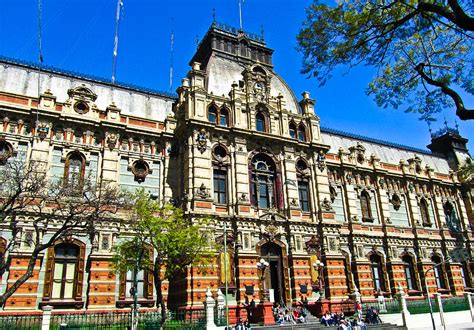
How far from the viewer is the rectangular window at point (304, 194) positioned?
34906 mm

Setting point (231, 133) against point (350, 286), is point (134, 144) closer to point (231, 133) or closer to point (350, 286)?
point (231, 133)

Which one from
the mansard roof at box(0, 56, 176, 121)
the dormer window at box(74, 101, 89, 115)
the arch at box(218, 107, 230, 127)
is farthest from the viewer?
the arch at box(218, 107, 230, 127)

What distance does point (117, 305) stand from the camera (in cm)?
2681

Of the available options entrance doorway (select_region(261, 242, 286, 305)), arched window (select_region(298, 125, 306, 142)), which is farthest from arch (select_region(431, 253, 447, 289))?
entrance doorway (select_region(261, 242, 286, 305))

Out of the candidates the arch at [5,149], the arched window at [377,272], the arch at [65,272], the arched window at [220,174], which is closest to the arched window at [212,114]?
the arched window at [220,174]

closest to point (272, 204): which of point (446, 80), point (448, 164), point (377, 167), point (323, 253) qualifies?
point (323, 253)

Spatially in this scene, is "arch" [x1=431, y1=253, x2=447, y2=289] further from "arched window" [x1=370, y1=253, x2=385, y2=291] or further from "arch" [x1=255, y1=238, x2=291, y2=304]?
"arch" [x1=255, y1=238, x2=291, y2=304]

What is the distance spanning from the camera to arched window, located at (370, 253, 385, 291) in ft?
126

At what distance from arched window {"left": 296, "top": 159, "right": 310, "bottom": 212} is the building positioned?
0.12 m

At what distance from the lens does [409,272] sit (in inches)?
1609

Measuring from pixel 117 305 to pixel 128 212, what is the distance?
241 inches

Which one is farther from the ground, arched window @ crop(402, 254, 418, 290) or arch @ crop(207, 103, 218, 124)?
arch @ crop(207, 103, 218, 124)

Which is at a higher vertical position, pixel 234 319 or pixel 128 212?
pixel 128 212

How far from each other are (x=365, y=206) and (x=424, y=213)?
29.5 feet
